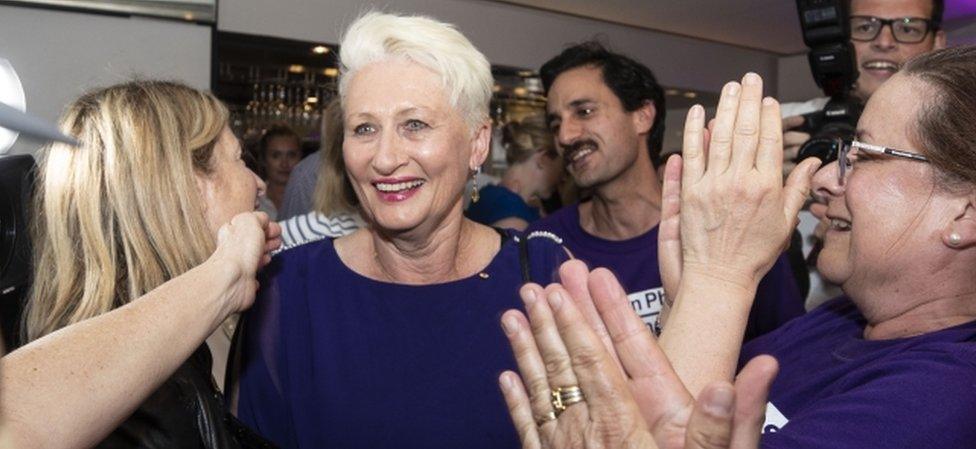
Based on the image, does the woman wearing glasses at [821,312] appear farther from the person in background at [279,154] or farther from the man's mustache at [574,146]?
the person in background at [279,154]

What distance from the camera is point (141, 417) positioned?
1.18 metres

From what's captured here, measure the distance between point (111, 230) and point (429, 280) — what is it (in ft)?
1.98

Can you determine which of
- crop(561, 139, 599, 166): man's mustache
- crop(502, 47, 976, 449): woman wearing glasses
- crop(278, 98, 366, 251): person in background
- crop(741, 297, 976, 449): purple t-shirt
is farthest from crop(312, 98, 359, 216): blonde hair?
crop(741, 297, 976, 449): purple t-shirt

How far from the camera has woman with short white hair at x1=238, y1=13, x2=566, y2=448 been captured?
1.62m

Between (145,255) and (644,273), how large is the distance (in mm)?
1365

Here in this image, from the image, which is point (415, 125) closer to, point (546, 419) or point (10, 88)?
point (546, 419)

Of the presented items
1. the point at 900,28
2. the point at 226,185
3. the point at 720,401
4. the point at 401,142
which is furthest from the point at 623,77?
the point at 720,401

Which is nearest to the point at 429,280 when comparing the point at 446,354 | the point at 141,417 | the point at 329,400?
the point at 446,354

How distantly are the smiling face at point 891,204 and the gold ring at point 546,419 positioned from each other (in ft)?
1.97

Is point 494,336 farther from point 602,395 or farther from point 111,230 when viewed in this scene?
point 602,395

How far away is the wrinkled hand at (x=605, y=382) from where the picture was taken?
0.80m

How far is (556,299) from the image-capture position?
0.86 metres

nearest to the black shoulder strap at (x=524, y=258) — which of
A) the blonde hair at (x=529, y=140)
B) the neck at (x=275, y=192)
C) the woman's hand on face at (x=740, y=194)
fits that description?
the woman's hand on face at (x=740, y=194)

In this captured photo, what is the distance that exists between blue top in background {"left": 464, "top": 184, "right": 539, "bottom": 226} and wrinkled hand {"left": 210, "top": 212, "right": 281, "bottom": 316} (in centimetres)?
208
